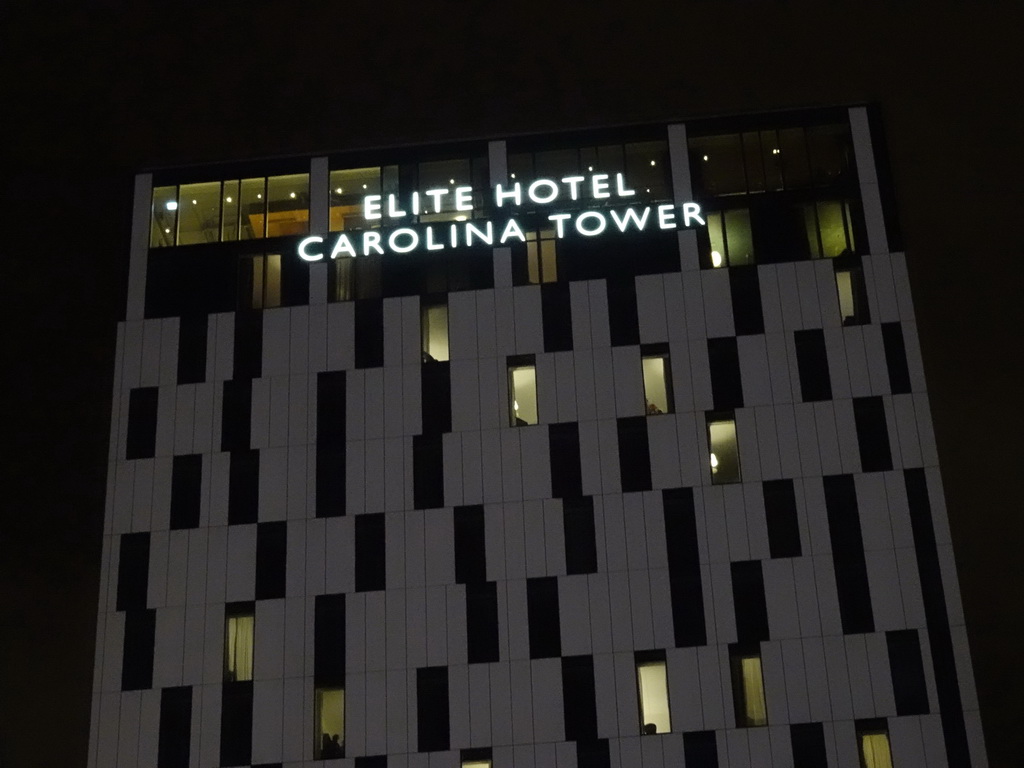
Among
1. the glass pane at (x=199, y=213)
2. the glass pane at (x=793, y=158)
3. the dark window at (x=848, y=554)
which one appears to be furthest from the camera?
the glass pane at (x=199, y=213)

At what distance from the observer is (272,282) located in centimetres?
4966

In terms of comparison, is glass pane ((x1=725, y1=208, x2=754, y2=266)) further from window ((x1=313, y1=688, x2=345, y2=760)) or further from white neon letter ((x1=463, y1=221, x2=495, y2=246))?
window ((x1=313, y1=688, x2=345, y2=760))

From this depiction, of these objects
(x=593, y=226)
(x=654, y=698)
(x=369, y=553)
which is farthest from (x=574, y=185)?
(x=654, y=698)

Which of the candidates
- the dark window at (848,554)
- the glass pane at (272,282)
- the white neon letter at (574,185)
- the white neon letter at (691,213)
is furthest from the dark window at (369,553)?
the white neon letter at (691,213)

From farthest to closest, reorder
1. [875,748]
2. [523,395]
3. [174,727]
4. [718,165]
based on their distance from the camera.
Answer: [718,165] < [523,395] < [174,727] < [875,748]

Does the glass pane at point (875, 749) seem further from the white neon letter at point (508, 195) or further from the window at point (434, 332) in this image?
the white neon letter at point (508, 195)

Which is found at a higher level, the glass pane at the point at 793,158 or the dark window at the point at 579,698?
the glass pane at the point at 793,158

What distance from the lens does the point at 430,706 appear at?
42.8 metres

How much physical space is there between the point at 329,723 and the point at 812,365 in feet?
70.5

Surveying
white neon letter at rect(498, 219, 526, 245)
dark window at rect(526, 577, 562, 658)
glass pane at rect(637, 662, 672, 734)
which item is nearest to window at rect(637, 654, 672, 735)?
glass pane at rect(637, 662, 672, 734)

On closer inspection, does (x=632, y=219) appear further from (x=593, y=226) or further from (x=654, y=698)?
(x=654, y=698)

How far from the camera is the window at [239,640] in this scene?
43.8 m

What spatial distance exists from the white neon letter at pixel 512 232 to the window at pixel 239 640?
1682 cm

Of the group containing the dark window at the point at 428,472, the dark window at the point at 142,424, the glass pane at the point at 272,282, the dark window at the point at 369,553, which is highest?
the glass pane at the point at 272,282
